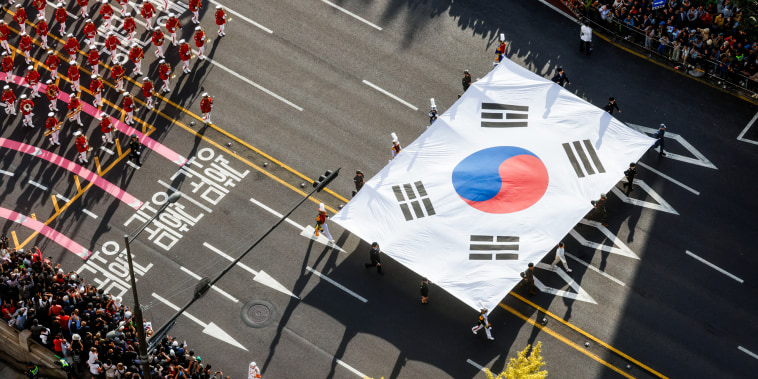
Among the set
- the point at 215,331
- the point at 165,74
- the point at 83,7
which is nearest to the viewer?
the point at 215,331

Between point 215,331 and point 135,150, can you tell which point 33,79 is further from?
point 215,331

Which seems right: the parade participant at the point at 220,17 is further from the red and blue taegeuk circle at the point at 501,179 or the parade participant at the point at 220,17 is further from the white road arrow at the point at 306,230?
the red and blue taegeuk circle at the point at 501,179

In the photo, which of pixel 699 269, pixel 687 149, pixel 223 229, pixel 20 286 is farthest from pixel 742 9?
pixel 20 286

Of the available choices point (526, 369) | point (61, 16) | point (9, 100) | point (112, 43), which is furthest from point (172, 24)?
point (526, 369)

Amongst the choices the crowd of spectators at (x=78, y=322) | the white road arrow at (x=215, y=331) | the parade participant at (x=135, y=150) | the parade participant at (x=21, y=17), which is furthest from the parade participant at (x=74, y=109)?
the white road arrow at (x=215, y=331)

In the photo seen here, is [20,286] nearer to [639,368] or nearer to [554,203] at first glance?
[554,203]
